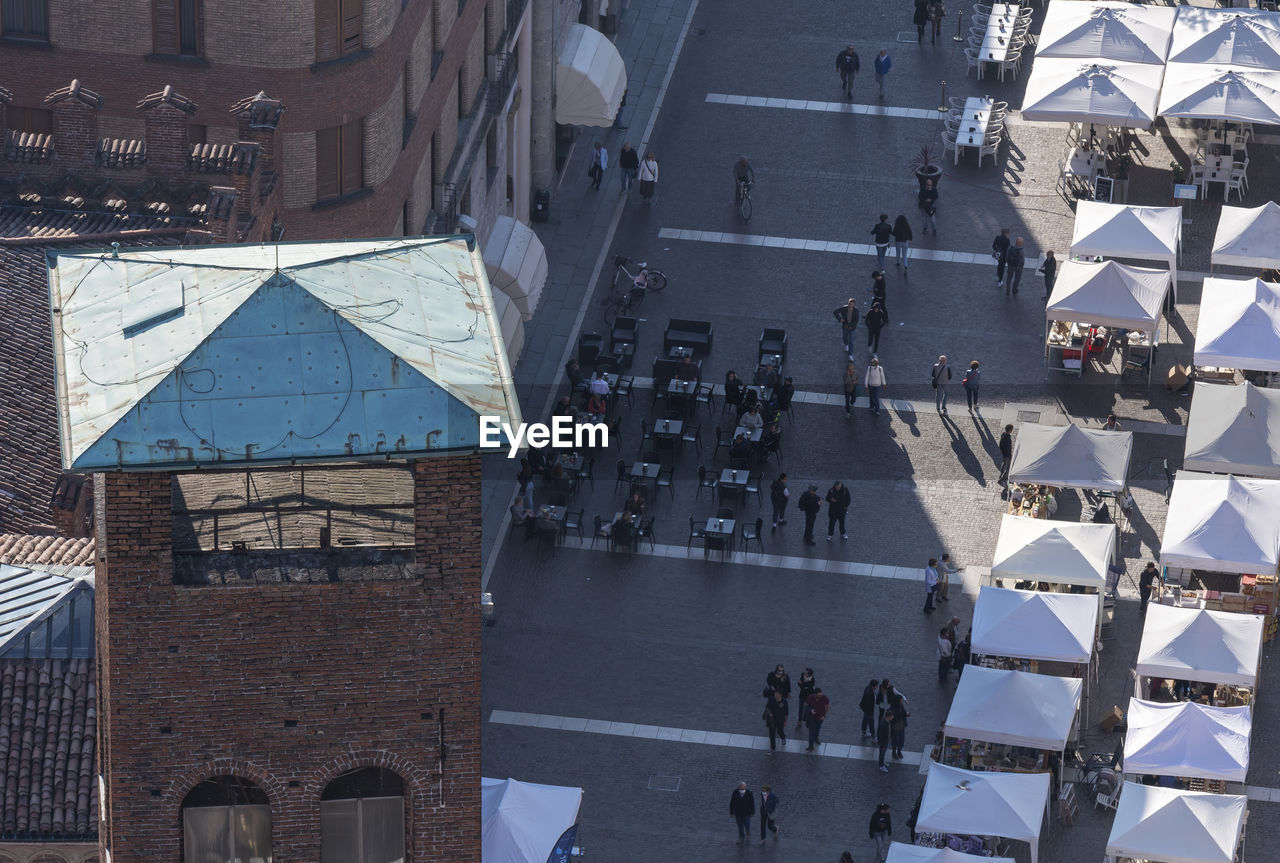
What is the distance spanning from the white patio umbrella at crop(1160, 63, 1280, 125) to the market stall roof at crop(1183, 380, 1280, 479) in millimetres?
13766

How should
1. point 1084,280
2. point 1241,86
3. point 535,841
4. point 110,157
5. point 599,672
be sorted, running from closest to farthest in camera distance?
point 535,841, point 110,157, point 599,672, point 1084,280, point 1241,86

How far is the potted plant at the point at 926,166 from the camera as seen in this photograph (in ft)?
235

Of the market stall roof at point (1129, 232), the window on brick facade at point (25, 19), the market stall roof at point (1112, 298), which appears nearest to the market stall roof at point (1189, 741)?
the market stall roof at point (1112, 298)

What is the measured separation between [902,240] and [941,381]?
23.8ft

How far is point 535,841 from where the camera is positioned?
1793 inches

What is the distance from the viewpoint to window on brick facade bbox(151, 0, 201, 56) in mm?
51625

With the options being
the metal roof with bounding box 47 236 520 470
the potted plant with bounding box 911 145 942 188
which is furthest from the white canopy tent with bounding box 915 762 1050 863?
the potted plant with bounding box 911 145 942 188

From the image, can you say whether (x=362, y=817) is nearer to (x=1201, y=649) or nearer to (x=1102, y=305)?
(x=1201, y=649)

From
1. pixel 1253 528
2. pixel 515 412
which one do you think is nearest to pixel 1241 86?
pixel 1253 528

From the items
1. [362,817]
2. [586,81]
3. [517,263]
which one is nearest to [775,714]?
[517,263]

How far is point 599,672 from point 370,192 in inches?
434

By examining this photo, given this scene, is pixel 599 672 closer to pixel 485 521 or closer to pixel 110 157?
pixel 485 521

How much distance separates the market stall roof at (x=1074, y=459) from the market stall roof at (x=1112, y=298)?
5.34 metres

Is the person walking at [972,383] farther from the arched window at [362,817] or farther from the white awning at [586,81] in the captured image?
the arched window at [362,817]
